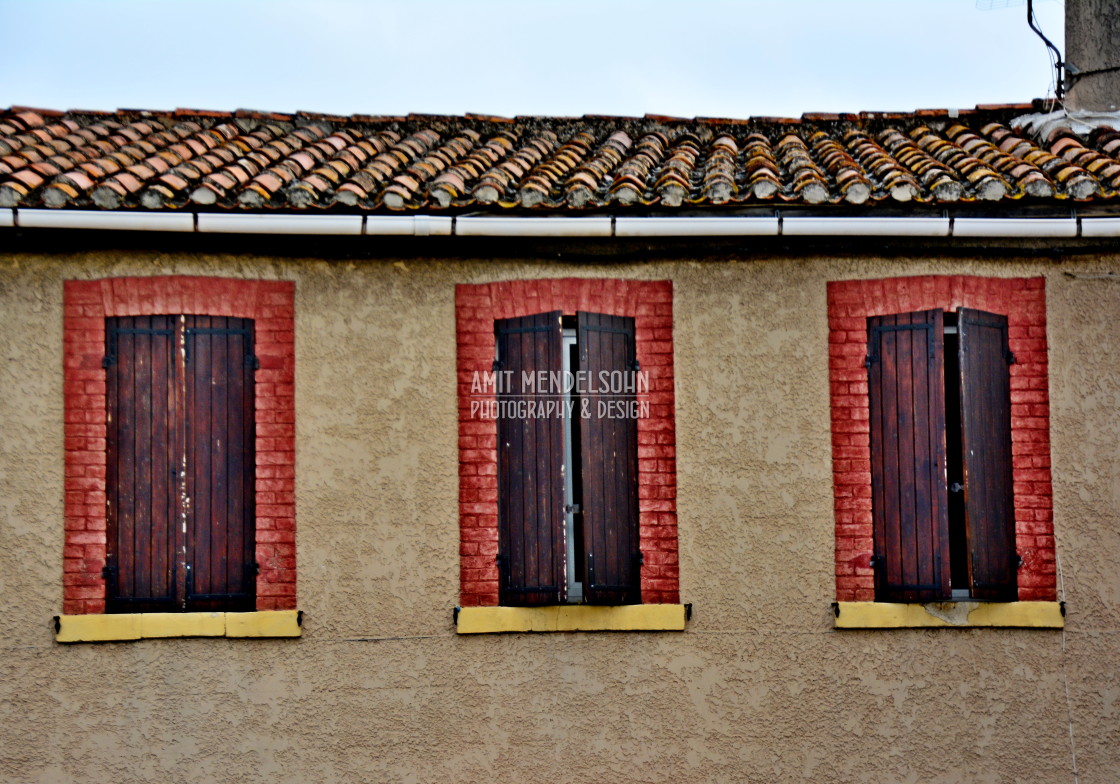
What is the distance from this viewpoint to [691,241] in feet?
23.0

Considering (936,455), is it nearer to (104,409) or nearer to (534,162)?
(534,162)

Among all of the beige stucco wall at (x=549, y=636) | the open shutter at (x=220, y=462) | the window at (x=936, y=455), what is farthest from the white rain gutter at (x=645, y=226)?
the open shutter at (x=220, y=462)

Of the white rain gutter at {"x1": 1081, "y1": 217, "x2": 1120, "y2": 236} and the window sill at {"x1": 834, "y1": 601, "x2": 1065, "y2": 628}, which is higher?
the white rain gutter at {"x1": 1081, "y1": 217, "x2": 1120, "y2": 236}

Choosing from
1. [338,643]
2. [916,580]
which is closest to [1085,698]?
[916,580]

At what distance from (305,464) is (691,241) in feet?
8.76

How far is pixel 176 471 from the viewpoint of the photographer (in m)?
6.90

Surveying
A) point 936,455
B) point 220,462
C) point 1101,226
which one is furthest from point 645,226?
point 220,462

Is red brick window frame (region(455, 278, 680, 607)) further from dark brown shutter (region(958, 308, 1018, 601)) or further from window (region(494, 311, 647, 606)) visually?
dark brown shutter (region(958, 308, 1018, 601))

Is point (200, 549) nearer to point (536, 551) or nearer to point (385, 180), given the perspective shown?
point (536, 551)

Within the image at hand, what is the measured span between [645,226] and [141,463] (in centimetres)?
329

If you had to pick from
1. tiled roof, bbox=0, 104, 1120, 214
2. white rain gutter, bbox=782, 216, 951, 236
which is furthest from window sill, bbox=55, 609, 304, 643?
white rain gutter, bbox=782, 216, 951, 236

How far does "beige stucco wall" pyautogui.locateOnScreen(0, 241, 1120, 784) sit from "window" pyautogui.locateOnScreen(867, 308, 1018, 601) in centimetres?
30

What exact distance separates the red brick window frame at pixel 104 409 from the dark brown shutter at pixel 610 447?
1760 mm

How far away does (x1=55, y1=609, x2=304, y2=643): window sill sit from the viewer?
6.72 metres
